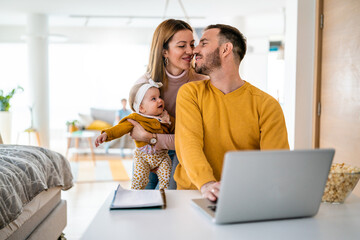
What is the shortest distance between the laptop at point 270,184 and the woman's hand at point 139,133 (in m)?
0.99

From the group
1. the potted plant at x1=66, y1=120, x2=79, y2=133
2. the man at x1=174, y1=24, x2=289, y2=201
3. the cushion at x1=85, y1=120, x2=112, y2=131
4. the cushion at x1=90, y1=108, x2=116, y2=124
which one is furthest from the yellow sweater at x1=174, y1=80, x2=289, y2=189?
the cushion at x1=90, y1=108, x2=116, y2=124

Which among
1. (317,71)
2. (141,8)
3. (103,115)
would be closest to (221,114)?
(317,71)

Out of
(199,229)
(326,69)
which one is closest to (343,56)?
(326,69)

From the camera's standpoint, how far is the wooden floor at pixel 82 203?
3.59 m

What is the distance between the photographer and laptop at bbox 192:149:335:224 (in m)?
0.97

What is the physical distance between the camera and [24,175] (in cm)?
235

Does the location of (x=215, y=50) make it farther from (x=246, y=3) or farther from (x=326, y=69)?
(x=246, y=3)

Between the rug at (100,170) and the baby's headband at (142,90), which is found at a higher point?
the baby's headband at (142,90)

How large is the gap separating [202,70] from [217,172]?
0.44 m

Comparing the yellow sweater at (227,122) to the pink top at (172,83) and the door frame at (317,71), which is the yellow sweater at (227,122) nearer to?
the pink top at (172,83)

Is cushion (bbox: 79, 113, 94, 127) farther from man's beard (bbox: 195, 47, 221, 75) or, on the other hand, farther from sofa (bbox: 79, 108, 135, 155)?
man's beard (bbox: 195, 47, 221, 75)

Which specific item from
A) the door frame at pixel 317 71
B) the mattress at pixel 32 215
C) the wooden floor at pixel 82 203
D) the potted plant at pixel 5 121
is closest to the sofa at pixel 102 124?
the potted plant at pixel 5 121

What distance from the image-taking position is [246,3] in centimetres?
666

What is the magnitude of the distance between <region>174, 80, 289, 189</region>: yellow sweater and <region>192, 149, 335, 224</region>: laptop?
55 cm
